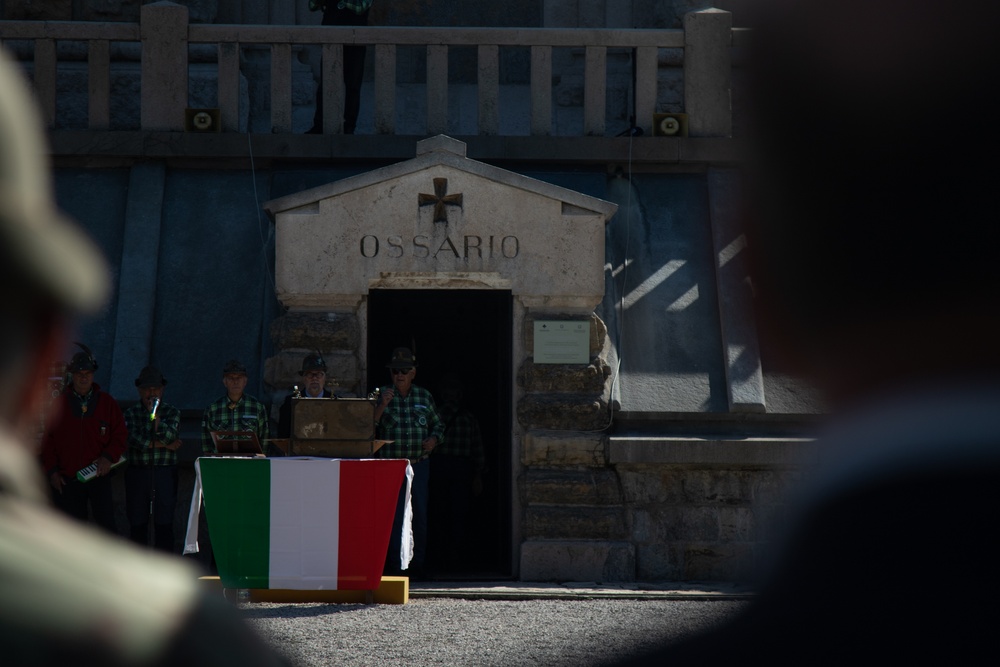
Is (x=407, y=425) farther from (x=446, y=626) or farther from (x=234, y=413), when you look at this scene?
(x=446, y=626)

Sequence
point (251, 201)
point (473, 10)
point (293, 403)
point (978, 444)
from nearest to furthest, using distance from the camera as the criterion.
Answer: point (978, 444) < point (293, 403) < point (251, 201) < point (473, 10)

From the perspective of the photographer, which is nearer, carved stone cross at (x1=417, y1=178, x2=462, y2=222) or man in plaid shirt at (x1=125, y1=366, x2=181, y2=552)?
man in plaid shirt at (x1=125, y1=366, x2=181, y2=552)

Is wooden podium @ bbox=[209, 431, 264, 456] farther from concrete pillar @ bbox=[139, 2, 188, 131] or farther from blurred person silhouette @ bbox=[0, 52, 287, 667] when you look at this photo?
blurred person silhouette @ bbox=[0, 52, 287, 667]

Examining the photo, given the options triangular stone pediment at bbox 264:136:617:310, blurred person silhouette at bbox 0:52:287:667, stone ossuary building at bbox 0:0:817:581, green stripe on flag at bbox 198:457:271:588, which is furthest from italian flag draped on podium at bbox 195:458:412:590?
blurred person silhouette at bbox 0:52:287:667

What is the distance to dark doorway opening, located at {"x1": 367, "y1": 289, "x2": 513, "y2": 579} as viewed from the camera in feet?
37.1

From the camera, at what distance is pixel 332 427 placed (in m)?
8.38

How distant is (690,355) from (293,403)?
10.9 ft

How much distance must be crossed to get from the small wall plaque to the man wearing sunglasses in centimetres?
91

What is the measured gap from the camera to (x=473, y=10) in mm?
14922

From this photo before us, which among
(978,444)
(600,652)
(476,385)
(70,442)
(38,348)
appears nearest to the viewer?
(38,348)

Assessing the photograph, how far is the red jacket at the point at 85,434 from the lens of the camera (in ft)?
30.5

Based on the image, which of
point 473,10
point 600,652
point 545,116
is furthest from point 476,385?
point 600,652

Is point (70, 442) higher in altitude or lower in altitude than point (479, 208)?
lower

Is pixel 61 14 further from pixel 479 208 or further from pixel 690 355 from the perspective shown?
pixel 690 355
